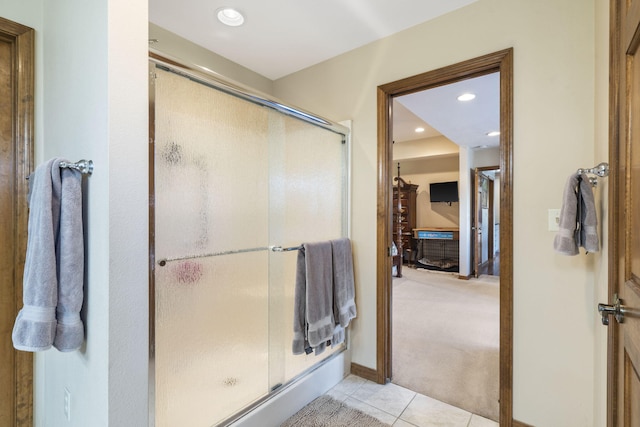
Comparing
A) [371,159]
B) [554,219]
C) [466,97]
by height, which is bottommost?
[554,219]

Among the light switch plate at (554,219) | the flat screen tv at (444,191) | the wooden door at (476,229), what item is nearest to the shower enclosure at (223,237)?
the light switch plate at (554,219)

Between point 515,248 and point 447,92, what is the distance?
2.02 m

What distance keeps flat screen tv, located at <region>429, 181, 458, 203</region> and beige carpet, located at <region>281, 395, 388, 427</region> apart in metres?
5.48

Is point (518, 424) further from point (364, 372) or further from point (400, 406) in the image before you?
point (364, 372)

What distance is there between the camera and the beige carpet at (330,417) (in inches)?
67.6

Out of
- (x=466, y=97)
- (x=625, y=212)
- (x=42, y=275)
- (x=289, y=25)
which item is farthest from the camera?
(x=466, y=97)

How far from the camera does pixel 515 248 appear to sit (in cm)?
167

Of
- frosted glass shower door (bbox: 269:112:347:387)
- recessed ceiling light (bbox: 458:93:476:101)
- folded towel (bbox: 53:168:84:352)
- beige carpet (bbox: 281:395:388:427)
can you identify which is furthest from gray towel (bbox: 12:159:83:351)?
recessed ceiling light (bbox: 458:93:476:101)

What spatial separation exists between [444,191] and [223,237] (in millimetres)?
5944

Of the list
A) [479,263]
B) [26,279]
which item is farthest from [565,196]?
[479,263]

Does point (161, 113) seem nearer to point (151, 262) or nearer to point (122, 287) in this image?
point (151, 262)

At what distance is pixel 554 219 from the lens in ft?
5.14

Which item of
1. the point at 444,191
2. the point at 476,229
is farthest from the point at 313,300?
the point at 444,191

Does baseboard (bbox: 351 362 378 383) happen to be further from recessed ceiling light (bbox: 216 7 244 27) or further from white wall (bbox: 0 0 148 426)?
recessed ceiling light (bbox: 216 7 244 27)
